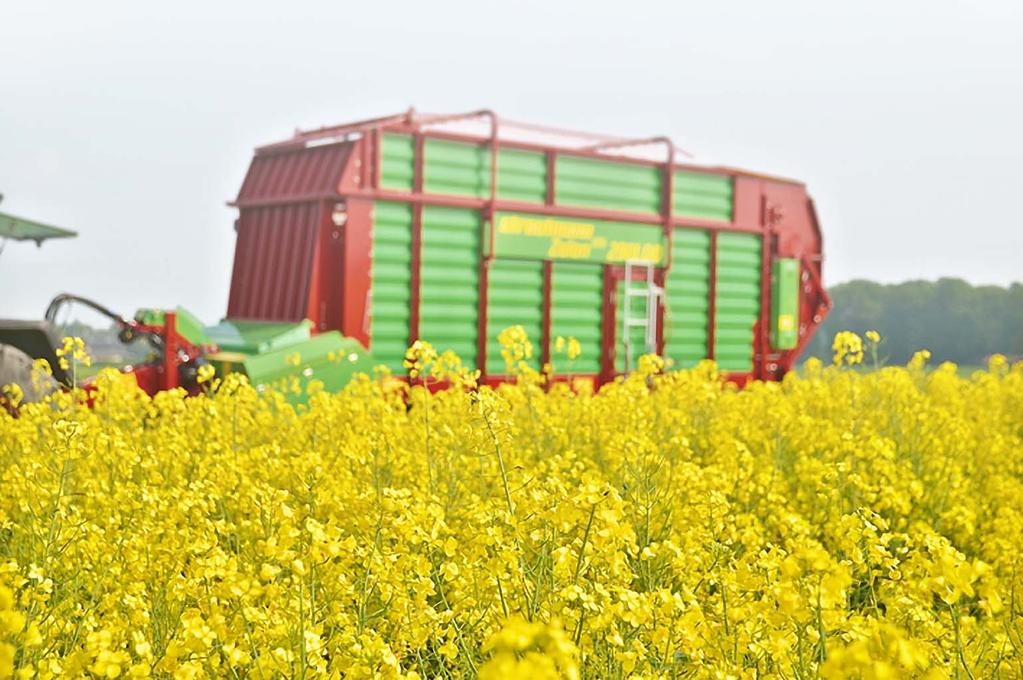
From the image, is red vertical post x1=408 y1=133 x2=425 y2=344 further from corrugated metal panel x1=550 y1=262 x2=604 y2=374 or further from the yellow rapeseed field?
the yellow rapeseed field

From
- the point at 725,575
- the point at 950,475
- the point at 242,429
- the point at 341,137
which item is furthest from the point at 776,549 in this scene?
the point at 341,137

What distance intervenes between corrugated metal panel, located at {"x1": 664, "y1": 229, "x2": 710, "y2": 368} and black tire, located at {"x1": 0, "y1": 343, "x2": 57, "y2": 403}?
7.51 meters

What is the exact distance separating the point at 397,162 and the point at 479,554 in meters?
8.30

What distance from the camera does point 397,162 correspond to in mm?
11523

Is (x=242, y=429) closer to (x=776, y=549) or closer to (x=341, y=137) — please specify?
(x=776, y=549)

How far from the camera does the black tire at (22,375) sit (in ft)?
28.2

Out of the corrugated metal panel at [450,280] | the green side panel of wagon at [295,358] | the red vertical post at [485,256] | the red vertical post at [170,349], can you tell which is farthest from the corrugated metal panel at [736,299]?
the red vertical post at [170,349]

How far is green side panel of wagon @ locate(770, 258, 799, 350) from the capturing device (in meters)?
15.5

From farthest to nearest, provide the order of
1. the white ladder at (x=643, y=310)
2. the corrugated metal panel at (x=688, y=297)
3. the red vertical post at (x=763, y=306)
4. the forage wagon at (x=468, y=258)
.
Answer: the red vertical post at (x=763, y=306) → the corrugated metal panel at (x=688, y=297) → the white ladder at (x=643, y=310) → the forage wagon at (x=468, y=258)

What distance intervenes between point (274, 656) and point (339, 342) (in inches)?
310

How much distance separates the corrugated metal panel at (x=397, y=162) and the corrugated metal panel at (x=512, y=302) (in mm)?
1350

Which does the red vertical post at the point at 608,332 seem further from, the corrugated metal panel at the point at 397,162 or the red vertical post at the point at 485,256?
the corrugated metal panel at the point at 397,162

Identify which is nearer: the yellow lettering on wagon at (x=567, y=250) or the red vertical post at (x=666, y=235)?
the yellow lettering on wagon at (x=567, y=250)

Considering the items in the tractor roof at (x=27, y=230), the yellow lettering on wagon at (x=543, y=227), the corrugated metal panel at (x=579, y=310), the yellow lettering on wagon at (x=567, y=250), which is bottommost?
the corrugated metal panel at (x=579, y=310)
